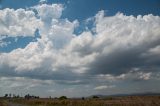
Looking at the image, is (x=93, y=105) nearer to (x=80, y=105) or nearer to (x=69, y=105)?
(x=80, y=105)

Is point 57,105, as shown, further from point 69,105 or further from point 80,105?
point 80,105

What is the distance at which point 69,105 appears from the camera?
7250cm

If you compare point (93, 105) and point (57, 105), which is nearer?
point (93, 105)

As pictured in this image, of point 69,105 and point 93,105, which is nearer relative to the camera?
point 93,105

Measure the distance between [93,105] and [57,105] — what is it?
13423 millimetres

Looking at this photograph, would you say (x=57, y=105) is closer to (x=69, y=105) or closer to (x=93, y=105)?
(x=69, y=105)

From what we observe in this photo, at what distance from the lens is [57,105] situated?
75375mm

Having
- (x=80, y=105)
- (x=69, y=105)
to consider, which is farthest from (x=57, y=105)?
(x=80, y=105)

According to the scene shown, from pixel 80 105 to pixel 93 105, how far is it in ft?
14.6

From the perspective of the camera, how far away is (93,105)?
6506 cm

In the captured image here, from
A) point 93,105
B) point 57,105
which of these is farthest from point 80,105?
point 57,105

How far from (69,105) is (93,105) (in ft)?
30.4
